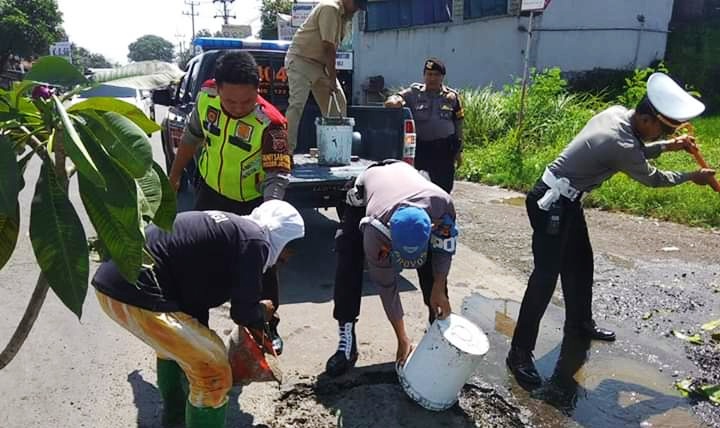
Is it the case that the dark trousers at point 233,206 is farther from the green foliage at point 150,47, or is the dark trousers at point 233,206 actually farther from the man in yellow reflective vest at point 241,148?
the green foliage at point 150,47

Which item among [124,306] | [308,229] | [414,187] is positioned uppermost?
[414,187]

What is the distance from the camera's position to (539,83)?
11211 mm

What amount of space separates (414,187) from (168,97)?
16.3ft

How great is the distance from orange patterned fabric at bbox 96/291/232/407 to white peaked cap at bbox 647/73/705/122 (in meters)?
2.55

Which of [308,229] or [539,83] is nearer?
[308,229]

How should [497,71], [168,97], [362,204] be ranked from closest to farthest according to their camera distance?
[362,204], [168,97], [497,71]

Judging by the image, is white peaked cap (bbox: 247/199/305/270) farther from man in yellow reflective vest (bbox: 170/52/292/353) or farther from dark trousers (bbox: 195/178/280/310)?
dark trousers (bbox: 195/178/280/310)

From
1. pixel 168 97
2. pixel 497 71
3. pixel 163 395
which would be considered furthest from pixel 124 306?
pixel 497 71

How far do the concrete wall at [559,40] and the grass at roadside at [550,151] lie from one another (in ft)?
18.8

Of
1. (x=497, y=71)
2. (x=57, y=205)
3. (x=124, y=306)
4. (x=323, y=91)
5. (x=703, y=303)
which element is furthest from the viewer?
(x=497, y=71)

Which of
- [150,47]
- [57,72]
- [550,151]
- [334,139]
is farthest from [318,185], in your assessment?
[150,47]

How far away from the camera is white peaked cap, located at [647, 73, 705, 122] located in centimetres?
320

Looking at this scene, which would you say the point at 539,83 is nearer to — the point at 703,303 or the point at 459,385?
the point at 703,303

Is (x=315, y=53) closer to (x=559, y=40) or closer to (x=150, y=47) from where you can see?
(x=559, y=40)
